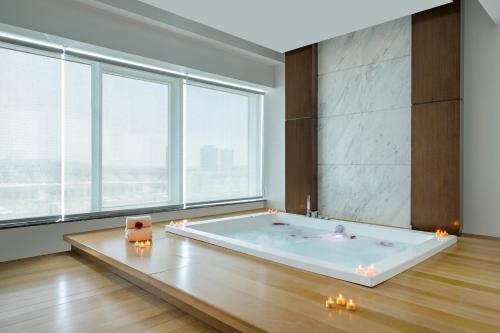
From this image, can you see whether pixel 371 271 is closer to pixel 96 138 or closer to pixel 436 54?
pixel 436 54

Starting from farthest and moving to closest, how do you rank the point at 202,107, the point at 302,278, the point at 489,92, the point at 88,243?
the point at 202,107 → the point at 489,92 → the point at 88,243 → the point at 302,278

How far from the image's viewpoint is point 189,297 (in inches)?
65.2

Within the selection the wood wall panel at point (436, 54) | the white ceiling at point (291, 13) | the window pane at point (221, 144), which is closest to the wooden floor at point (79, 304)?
the window pane at point (221, 144)

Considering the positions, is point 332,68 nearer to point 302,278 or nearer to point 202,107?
point 202,107

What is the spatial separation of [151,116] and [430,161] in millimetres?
2760

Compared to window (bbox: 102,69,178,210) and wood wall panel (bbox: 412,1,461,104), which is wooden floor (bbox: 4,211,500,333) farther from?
wood wall panel (bbox: 412,1,461,104)

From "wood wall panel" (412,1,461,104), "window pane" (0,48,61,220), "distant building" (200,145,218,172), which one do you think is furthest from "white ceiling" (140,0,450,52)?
"distant building" (200,145,218,172)

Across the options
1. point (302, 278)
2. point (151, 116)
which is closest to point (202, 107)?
point (151, 116)

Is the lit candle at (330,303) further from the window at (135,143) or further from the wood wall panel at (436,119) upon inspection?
the window at (135,143)

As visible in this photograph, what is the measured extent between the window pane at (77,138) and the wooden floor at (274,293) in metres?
0.76

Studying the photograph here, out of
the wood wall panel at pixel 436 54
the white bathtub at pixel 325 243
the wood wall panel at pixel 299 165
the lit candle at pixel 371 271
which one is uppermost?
the wood wall panel at pixel 436 54

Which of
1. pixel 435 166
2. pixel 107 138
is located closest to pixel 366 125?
pixel 435 166

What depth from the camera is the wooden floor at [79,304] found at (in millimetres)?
1603

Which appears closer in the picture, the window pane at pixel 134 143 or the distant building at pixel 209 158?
the window pane at pixel 134 143
